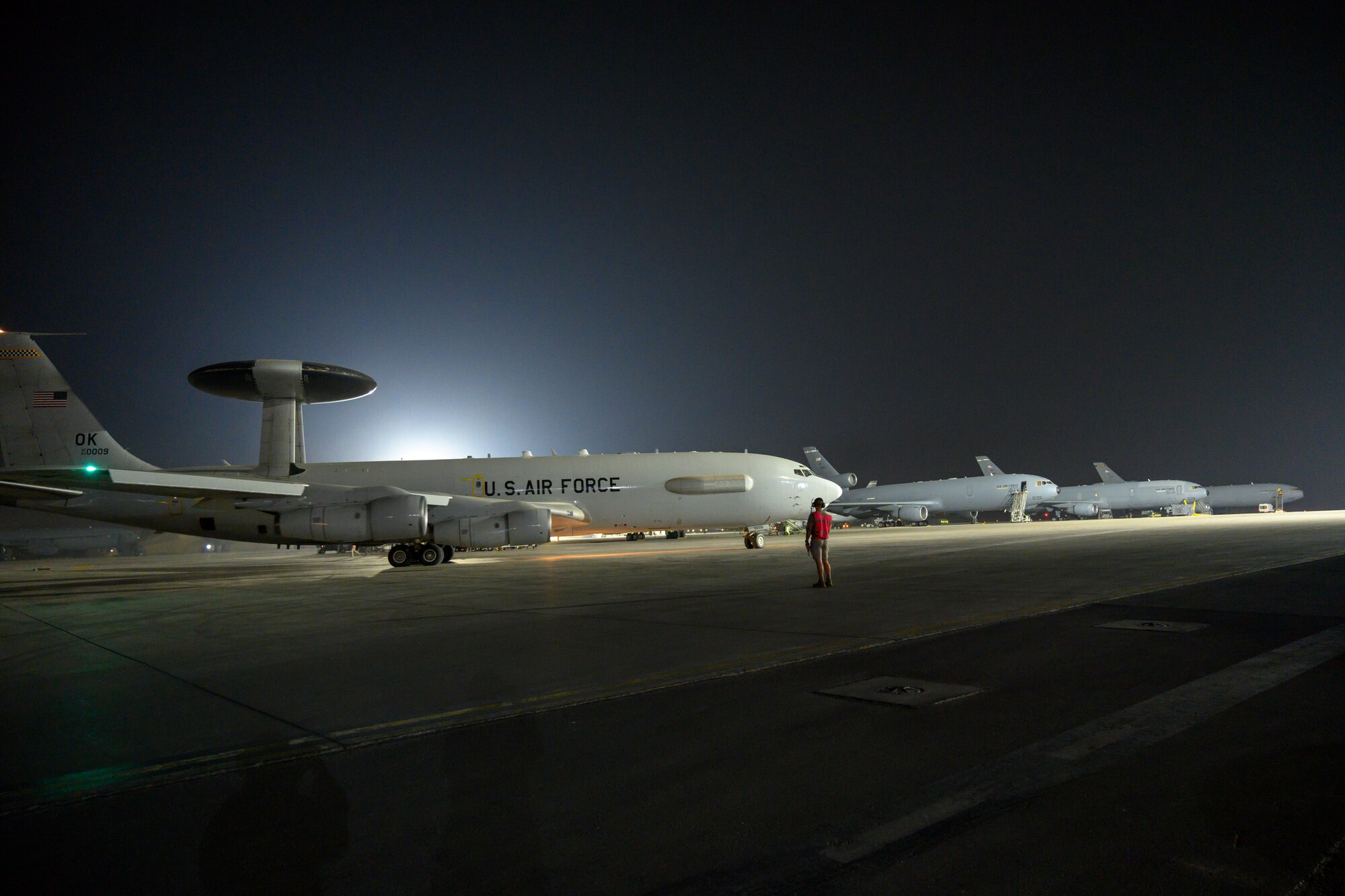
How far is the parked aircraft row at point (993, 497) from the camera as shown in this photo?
Answer: 70.4 m

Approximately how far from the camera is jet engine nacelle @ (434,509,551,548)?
21.9 meters

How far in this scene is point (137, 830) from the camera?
346 centimetres

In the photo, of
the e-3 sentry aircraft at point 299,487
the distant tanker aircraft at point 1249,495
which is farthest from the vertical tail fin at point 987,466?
the e-3 sentry aircraft at point 299,487

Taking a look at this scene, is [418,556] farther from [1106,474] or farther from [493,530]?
[1106,474]

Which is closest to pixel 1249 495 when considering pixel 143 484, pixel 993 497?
pixel 993 497

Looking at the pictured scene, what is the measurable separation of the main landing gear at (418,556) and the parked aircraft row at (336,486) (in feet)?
0.19

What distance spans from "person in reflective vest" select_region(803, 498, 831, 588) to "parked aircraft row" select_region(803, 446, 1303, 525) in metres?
52.5

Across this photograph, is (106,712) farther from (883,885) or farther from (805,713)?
(883,885)

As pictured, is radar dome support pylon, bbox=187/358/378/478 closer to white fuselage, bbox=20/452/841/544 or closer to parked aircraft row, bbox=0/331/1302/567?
parked aircraft row, bbox=0/331/1302/567

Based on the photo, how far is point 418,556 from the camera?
2417 cm

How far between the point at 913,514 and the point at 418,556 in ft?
178

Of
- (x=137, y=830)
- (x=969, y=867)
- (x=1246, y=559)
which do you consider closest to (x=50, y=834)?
(x=137, y=830)

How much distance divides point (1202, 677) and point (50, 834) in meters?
7.58

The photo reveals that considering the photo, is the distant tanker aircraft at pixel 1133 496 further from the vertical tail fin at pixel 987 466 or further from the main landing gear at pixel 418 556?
the main landing gear at pixel 418 556
